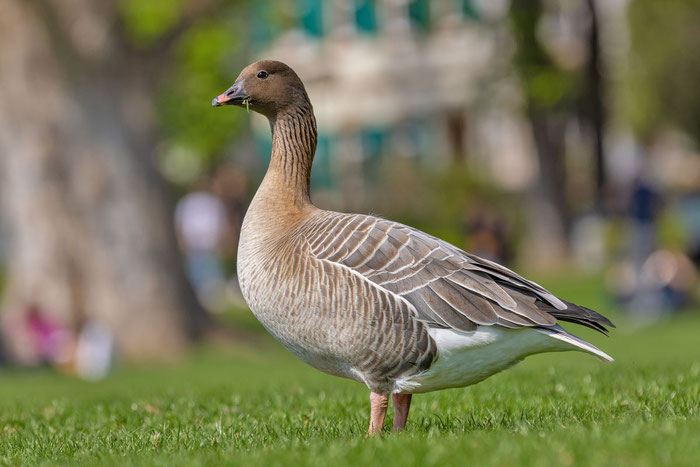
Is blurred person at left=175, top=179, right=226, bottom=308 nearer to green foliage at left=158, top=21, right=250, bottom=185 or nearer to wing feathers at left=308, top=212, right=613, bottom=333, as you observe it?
wing feathers at left=308, top=212, right=613, bottom=333

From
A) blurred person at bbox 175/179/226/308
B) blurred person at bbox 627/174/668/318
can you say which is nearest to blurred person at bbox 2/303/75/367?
blurred person at bbox 175/179/226/308

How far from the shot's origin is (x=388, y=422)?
7.22 metres

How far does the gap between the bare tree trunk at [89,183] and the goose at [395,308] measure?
39.7 ft

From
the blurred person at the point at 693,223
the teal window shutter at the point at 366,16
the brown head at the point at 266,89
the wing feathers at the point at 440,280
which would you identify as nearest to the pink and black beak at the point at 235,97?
the brown head at the point at 266,89

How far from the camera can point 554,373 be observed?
9539 millimetres

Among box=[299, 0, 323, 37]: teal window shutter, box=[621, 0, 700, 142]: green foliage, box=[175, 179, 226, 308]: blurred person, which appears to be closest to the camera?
box=[175, 179, 226, 308]: blurred person

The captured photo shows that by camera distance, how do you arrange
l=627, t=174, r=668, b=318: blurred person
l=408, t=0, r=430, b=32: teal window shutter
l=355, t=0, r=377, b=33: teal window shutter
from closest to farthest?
l=627, t=174, r=668, b=318: blurred person → l=408, t=0, r=430, b=32: teal window shutter → l=355, t=0, r=377, b=33: teal window shutter

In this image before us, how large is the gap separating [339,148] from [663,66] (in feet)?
44.9

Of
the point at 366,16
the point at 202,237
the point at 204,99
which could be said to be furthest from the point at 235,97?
the point at 204,99

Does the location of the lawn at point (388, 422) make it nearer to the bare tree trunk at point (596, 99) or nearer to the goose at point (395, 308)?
the goose at point (395, 308)

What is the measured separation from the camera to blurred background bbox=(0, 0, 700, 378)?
Answer: 18.0m

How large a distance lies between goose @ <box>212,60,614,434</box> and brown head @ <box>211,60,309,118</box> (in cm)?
92

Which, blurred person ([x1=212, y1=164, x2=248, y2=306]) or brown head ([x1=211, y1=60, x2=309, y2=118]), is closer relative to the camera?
brown head ([x1=211, y1=60, x2=309, y2=118])

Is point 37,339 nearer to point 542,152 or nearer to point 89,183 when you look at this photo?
point 89,183
